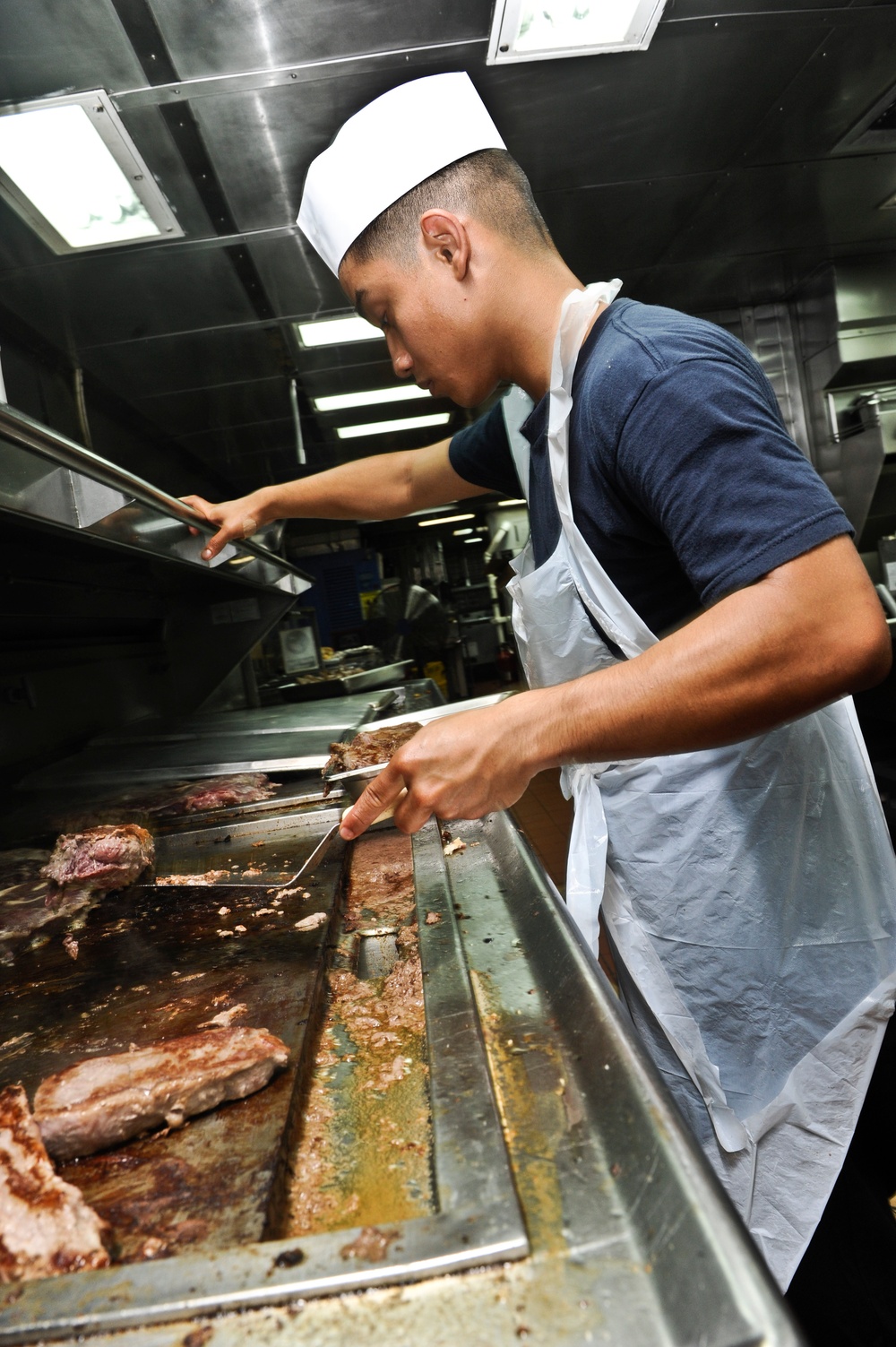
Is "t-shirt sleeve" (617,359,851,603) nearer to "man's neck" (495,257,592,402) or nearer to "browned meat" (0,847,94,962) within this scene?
"man's neck" (495,257,592,402)

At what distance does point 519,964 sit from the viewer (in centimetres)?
116

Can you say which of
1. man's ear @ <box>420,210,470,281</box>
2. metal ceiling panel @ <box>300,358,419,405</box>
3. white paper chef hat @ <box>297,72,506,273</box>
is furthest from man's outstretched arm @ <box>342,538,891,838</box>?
metal ceiling panel @ <box>300,358,419,405</box>

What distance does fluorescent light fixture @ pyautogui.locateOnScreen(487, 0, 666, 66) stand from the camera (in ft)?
7.76

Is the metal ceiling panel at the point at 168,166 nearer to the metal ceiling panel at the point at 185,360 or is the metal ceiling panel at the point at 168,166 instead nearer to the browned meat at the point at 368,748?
the metal ceiling panel at the point at 185,360

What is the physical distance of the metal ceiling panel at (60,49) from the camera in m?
2.05

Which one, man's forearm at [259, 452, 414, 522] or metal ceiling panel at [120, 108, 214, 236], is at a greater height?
metal ceiling panel at [120, 108, 214, 236]

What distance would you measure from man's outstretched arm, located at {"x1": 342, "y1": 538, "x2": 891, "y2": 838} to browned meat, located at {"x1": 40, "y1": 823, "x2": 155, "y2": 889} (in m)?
1.02

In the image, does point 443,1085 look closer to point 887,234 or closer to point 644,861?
point 644,861

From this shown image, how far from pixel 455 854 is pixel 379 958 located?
1.49 ft

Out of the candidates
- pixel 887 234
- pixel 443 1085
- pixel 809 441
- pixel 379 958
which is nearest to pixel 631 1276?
pixel 443 1085

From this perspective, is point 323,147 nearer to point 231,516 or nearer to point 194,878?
point 231,516

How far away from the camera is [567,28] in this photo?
248 centimetres

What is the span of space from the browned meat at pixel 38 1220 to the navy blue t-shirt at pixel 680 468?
948 millimetres

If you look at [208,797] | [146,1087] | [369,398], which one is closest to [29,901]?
[208,797]
